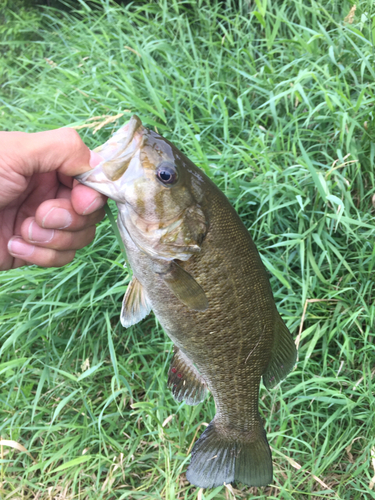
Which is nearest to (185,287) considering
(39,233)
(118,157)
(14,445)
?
(118,157)

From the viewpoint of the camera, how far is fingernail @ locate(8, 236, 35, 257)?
1.80 meters

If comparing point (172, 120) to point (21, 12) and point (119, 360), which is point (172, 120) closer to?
point (119, 360)

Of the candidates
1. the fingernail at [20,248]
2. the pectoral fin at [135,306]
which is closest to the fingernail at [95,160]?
the pectoral fin at [135,306]

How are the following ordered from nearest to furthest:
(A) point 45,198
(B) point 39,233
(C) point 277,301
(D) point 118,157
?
(D) point 118,157 → (B) point 39,233 → (A) point 45,198 → (C) point 277,301

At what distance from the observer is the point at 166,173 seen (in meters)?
1.35

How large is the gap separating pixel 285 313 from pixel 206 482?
3.54ft

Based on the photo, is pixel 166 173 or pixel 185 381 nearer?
pixel 166 173

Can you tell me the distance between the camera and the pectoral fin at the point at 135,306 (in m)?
1.49

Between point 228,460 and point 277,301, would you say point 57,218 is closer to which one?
point 228,460

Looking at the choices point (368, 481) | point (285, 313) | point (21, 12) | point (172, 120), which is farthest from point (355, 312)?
point (21, 12)

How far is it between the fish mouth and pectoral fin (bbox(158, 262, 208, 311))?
1.06ft

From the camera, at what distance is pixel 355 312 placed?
2.15 metres

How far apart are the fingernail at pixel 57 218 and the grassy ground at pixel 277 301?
547 mm

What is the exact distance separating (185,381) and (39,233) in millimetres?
973
